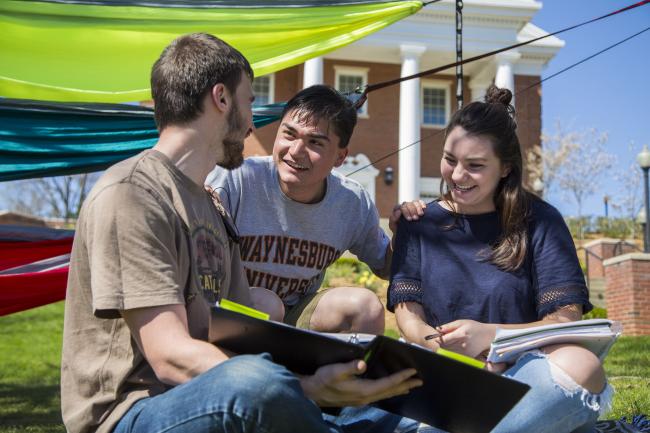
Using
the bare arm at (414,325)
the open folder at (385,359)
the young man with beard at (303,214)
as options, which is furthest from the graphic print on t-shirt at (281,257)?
the open folder at (385,359)

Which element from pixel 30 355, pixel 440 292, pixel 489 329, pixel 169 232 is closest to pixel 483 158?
pixel 440 292

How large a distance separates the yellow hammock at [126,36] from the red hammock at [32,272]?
78 cm

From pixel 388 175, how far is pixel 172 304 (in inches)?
747

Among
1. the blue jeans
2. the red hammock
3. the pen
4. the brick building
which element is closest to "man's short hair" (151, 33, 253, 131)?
the blue jeans

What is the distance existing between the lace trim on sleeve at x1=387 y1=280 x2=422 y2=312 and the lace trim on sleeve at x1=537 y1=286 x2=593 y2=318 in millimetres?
430

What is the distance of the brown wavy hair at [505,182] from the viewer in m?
2.65

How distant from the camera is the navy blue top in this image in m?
2.56

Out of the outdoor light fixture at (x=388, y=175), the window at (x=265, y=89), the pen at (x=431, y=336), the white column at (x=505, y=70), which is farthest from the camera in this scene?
the window at (x=265, y=89)

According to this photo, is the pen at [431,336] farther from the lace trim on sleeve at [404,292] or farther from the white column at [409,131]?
the white column at [409,131]

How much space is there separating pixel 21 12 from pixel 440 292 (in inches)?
106

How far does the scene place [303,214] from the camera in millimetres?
3121

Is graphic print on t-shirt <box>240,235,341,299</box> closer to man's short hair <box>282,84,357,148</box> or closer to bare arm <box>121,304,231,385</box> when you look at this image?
man's short hair <box>282,84,357,148</box>

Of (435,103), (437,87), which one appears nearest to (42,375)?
(435,103)

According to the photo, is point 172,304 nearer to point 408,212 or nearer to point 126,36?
point 408,212
